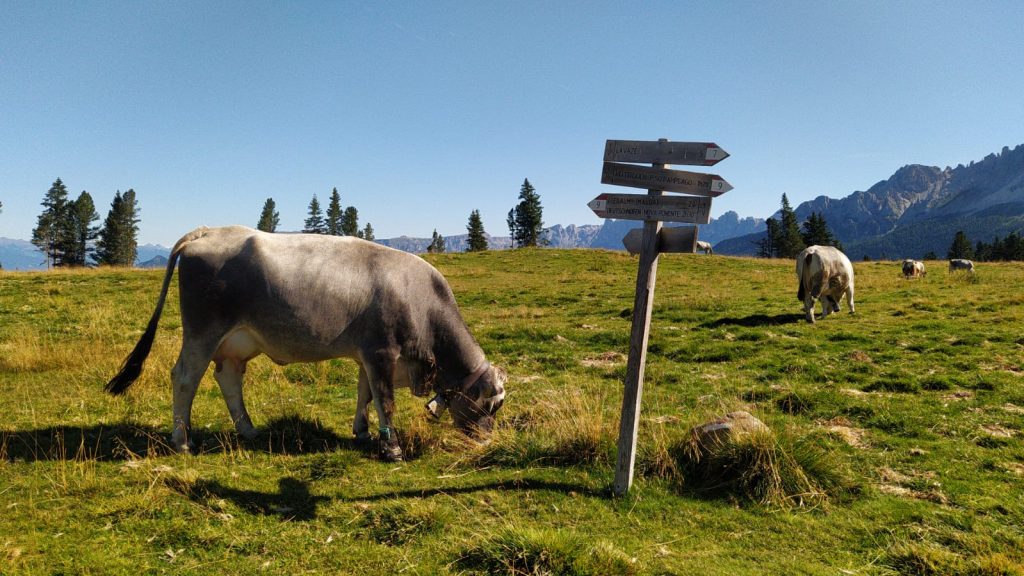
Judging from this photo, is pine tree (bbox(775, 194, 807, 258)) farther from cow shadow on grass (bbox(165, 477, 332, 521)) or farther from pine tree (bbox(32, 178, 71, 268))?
pine tree (bbox(32, 178, 71, 268))

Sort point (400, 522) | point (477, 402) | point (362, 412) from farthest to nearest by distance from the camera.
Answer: point (362, 412) < point (477, 402) < point (400, 522)

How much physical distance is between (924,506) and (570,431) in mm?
3866

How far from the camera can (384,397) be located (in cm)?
696

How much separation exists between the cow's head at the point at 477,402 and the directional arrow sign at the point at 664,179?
3.38 m

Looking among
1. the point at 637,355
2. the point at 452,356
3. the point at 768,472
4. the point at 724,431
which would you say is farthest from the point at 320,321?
the point at 768,472

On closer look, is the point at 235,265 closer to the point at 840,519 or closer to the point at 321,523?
the point at 321,523

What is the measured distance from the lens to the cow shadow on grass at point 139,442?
6551mm

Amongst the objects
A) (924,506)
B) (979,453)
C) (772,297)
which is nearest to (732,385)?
(979,453)

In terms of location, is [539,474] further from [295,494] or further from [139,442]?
[139,442]

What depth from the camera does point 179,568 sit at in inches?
172

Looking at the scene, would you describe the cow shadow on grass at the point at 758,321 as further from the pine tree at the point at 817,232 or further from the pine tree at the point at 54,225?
the pine tree at the point at 54,225

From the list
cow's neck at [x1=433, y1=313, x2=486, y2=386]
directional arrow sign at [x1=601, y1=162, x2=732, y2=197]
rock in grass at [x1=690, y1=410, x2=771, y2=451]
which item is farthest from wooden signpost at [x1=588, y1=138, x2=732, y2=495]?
cow's neck at [x1=433, y1=313, x2=486, y2=386]

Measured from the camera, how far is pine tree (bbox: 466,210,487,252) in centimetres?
9512

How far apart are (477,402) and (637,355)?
102 inches
